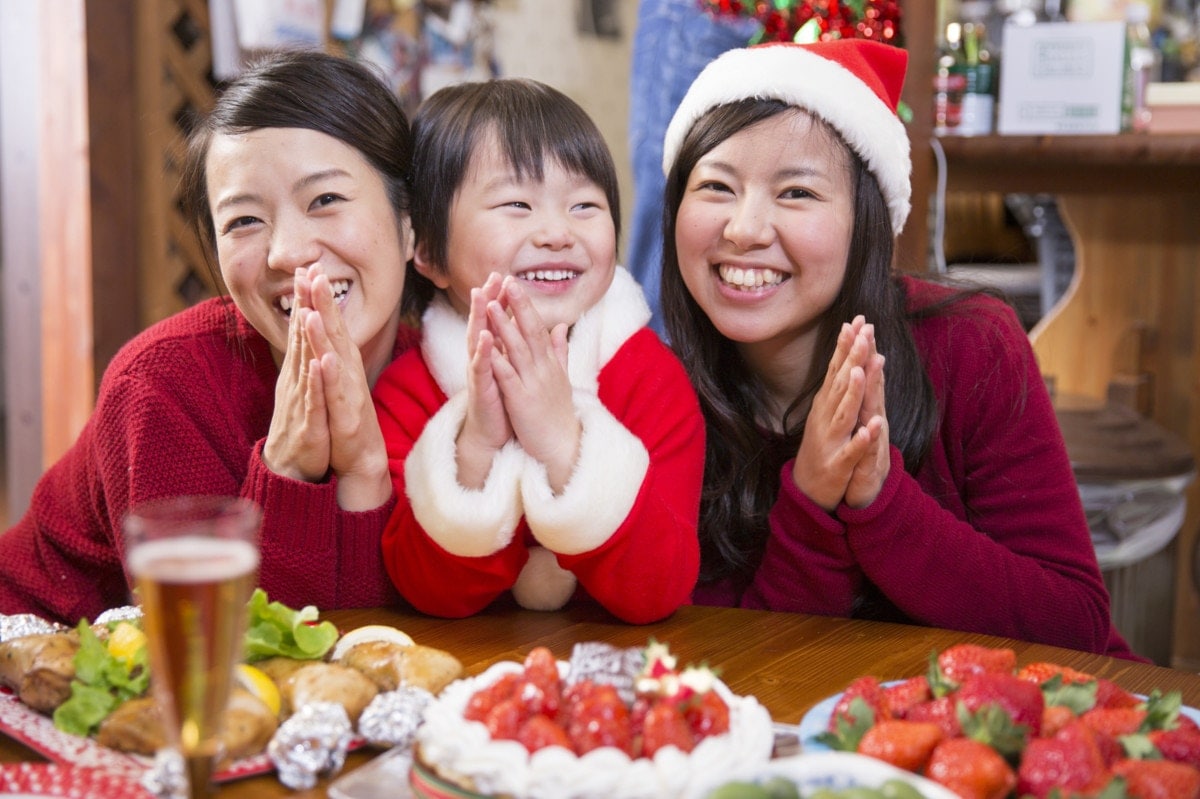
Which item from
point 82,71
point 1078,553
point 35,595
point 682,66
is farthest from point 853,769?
point 82,71

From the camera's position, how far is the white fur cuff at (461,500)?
1217 mm

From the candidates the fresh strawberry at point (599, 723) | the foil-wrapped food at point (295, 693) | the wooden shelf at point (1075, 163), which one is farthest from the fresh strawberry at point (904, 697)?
the wooden shelf at point (1075, 163)

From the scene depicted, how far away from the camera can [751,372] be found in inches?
63.6

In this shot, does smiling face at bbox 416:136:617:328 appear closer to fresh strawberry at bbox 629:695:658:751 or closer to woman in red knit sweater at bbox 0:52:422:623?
woman in red knit sweater at bbox 0:52:422:623

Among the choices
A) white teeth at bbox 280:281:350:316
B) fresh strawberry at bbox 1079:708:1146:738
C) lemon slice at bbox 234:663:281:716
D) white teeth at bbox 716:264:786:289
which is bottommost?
lemon slice at bbox 234:663:281:716

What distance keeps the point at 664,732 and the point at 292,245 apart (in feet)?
2.59

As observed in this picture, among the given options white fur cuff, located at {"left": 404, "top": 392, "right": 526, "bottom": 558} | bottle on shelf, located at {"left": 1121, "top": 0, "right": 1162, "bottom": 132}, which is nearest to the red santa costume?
white fur cuff, located at {"left": 404, "top": 392, "right": 526, "bottom": 558}

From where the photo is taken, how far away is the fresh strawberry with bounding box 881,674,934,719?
87cm

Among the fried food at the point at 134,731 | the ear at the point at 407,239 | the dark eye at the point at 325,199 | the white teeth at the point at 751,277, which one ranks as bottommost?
the fried food at the point at 134,731

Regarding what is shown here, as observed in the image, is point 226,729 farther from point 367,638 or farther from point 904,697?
point 904,697

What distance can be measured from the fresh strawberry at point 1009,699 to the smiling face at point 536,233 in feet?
2.41

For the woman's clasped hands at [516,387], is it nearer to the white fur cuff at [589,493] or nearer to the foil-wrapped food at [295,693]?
the white fur cuff at [589,493]

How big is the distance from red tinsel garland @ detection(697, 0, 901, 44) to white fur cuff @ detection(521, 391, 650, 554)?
1397 mm

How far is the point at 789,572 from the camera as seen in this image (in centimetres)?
140
